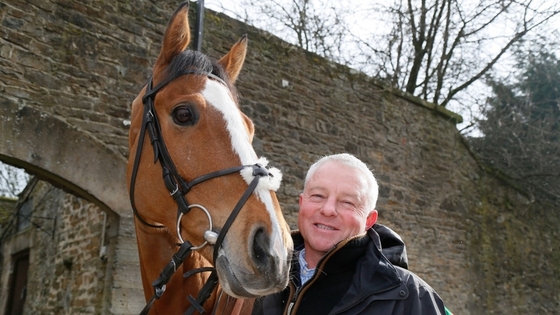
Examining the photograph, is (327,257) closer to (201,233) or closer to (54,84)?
(201,233)

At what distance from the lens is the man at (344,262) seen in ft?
6.63

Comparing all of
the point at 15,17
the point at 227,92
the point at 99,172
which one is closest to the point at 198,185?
the point at 227,92

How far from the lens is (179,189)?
2201mm

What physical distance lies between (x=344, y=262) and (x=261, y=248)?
45 cm

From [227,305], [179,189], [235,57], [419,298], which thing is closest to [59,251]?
[235,57]

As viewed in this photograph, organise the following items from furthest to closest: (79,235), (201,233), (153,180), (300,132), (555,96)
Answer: (555,96)
(79,235)
(300,132)
(153,180)
(201,233)

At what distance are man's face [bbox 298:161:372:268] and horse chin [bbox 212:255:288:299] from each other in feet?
1.38

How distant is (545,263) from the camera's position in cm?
1043

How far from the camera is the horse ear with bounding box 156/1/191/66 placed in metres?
2.59

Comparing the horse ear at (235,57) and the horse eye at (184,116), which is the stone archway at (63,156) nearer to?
the horse ear at (235,57)

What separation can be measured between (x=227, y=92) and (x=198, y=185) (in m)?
0.51

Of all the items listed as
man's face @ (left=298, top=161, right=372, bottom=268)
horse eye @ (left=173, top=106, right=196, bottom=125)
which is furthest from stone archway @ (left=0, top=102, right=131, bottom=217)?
man's face @ (left=298, top=161, right=372, bottom=268)

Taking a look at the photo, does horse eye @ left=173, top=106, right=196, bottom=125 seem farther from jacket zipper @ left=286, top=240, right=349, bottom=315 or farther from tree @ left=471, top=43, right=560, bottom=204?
tree @ left=471, top=43, right=560, bottom=204

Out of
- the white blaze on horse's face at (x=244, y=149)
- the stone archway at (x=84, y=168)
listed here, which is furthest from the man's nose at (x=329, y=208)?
the stone archway at (x=84, y=168)
